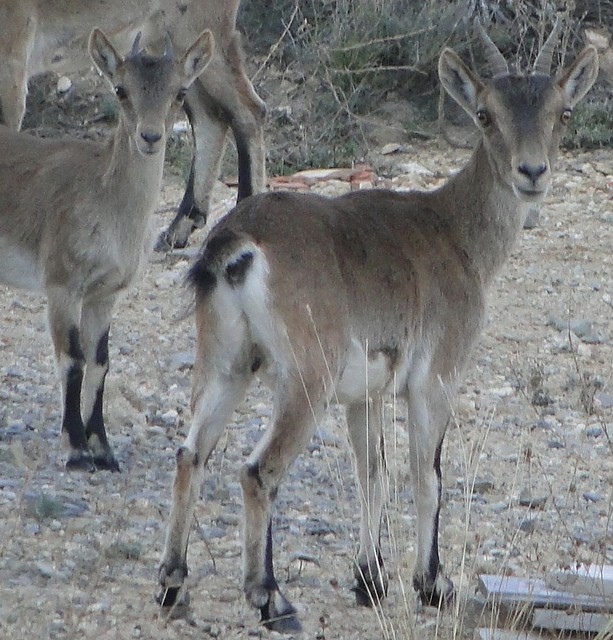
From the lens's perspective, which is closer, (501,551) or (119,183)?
(501,551)

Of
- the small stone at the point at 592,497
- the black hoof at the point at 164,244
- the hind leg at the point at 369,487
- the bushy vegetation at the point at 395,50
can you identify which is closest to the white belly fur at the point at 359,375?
the hind leg at the point at 369,487

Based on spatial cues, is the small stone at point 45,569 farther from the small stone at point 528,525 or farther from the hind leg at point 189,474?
the small stone at point 528,525

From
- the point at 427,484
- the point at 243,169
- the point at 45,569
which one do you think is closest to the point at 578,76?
the point at 427,484

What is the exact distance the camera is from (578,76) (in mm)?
5965

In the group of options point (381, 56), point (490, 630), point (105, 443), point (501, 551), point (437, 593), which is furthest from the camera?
point (381, 56)

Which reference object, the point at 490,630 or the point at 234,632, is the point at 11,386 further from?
the point at 490,630

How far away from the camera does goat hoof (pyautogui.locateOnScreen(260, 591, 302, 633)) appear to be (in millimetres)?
4793

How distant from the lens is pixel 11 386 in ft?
25.6

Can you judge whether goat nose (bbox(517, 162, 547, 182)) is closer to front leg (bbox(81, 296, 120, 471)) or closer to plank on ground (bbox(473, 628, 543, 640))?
plank on ground (bbox(473, 628, 543, 640))

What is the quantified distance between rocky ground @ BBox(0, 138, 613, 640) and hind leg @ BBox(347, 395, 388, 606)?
0.08 m

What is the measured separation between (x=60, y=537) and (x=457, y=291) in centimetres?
181

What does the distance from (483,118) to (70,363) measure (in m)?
2.27

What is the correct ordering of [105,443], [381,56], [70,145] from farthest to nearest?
[381,56]
[70,145]
[105,443]

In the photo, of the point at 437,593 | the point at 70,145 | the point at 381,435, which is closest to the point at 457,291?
the point at 381,435
